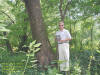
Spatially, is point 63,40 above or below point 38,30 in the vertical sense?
below

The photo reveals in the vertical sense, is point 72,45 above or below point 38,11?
below

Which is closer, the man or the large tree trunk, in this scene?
the man

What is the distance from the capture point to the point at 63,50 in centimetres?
530

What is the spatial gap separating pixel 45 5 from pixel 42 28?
402cm

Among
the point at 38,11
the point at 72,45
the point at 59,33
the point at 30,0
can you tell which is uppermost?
the point at 30,0

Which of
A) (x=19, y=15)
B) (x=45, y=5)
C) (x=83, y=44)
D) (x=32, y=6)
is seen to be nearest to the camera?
(x=32, y=6)

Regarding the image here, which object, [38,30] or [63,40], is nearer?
[63,40]

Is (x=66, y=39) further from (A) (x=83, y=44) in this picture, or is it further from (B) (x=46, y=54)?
(A) (x=83, y=44)

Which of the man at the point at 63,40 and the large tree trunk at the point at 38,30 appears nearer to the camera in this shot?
the man at the point at 63,40

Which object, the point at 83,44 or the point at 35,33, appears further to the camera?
the point at 83,44

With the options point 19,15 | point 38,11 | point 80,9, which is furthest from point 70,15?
point 38,11

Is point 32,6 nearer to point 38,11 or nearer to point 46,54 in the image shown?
point 38,11

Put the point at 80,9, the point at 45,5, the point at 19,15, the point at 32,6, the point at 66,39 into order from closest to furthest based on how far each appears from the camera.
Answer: the point at 66,39 < the point at 32,6 < the point at 80,9 < the point at 45,5 < the point at 19,15

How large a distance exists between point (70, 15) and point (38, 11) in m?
4.37
